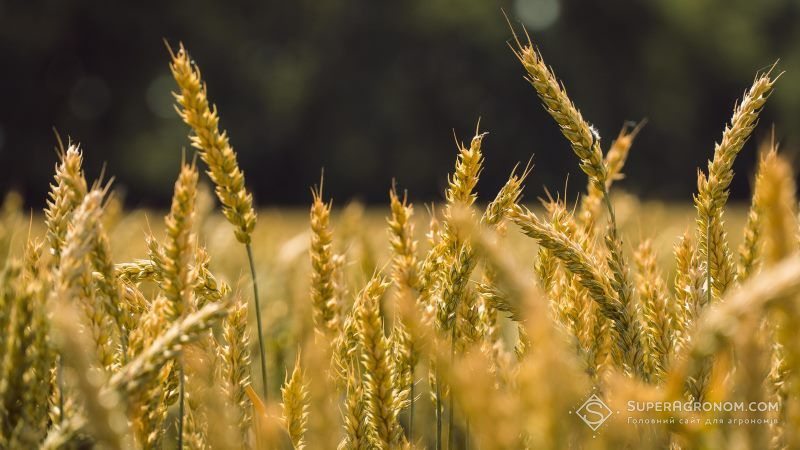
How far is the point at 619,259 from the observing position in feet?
4.13

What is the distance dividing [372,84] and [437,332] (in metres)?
33.5

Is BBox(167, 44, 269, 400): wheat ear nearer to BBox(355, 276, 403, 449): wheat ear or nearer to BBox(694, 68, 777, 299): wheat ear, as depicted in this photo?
BBox(355, 276, 403, 449): wheat ear

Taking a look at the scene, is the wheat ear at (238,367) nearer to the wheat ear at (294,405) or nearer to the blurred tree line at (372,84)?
the wheat ear at (294,405)

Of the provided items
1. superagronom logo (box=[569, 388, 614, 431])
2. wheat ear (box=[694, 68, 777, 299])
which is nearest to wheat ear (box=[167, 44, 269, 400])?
superagronom logo (box=[569, 388, 614, 431])

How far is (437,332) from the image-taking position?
1219 millimetres

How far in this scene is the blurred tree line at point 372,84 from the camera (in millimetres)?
29984

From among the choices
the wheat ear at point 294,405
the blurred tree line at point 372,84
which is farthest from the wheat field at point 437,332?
the blurred tree line at point 372,84

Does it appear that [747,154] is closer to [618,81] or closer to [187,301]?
[618,81]

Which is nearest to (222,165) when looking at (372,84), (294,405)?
(294,405)

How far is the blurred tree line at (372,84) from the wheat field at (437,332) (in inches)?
1118

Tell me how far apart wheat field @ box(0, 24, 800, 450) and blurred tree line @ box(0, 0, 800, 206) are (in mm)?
28394

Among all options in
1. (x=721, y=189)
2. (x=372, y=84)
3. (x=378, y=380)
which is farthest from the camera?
(x=372, y=84)

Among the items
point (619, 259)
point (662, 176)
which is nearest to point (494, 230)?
point (619, 259)

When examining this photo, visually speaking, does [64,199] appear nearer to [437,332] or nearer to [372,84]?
[437,332]
